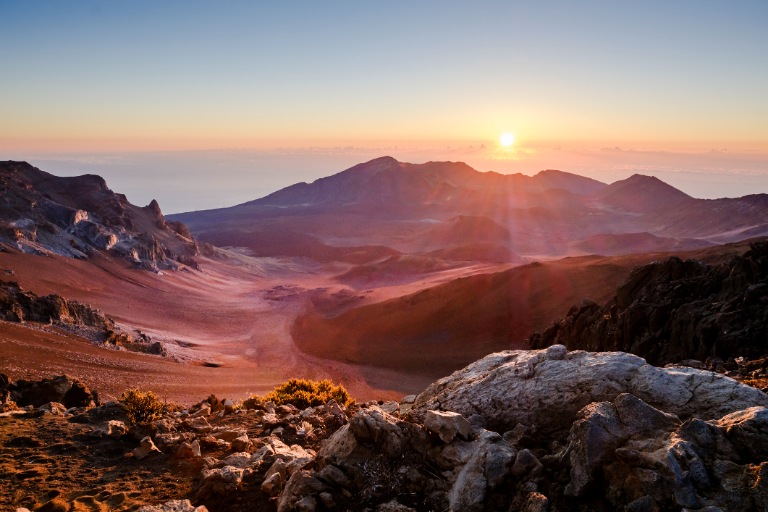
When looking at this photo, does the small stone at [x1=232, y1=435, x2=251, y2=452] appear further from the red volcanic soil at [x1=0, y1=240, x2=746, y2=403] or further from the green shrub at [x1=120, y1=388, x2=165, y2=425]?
the red volcanic soil at [x1=0, y1=240, x2=746, y2=403]

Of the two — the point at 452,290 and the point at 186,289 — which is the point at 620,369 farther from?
the point at 186,289

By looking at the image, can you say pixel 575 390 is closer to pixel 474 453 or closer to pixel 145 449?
pixel 474 453

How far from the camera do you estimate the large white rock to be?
5.87m

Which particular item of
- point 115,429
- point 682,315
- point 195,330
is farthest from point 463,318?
point 115,429

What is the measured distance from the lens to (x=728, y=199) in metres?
115

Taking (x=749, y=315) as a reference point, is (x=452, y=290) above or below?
below

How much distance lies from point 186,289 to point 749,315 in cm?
5631

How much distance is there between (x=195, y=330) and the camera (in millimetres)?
45125

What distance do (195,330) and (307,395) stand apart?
118ft

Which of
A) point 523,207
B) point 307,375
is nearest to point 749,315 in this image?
point 307,375

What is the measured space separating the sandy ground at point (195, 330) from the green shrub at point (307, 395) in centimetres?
1072

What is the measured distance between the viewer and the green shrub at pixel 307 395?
12.4 metres

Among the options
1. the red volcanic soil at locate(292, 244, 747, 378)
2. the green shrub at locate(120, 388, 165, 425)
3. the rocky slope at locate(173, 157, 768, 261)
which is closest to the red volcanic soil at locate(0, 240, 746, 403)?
the red volcanic soil at locate(292, 244, 747, 378)

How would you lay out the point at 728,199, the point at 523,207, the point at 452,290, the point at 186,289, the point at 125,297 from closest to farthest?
the point at 452,290, the point at 125,297, the point at 186,289, the point at 728,199, the point at 523,207
